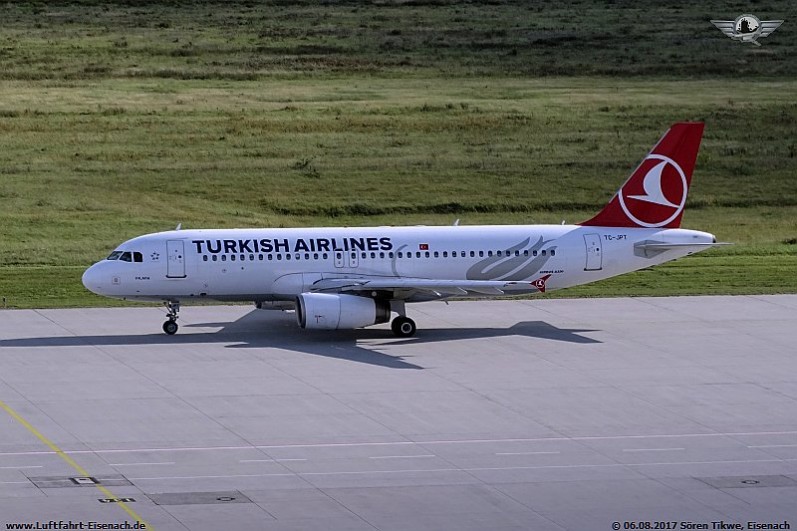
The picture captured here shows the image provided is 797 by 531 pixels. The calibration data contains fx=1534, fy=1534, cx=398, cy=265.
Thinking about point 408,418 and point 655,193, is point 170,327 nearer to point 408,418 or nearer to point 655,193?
point 408,418

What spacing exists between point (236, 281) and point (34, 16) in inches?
3232

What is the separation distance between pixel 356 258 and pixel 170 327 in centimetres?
622

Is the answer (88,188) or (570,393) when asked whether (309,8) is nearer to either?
(88,188)

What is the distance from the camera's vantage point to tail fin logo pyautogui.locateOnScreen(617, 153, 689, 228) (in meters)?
50.2

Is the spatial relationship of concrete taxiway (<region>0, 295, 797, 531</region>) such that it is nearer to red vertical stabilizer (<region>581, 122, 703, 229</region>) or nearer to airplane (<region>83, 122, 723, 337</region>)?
airplane (<region>83, 122, 723, 337</region>)

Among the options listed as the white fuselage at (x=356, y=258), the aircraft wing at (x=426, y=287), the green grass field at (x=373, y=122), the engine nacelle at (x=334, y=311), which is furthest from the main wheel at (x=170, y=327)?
the green grass field at (x=373, y=122)

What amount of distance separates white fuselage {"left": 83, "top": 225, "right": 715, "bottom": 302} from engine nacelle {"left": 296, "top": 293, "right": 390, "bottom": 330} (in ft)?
6.19

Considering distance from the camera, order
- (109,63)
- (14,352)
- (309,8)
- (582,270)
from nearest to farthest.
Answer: (14,352) → (582,270) → (109,63) → (309,8)

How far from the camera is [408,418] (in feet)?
122

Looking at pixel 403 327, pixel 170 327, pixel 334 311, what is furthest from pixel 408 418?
pixel 170 327

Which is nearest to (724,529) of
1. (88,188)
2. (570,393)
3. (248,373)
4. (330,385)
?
(570,393)

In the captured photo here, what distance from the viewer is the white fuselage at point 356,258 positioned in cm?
4738

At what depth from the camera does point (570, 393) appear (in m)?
40.1

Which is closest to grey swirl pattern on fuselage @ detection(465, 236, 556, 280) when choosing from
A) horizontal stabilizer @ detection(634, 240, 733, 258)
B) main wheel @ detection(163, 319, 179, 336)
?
horizontal stabilizer @ detection(634, 240, 733, 258)
